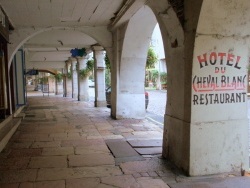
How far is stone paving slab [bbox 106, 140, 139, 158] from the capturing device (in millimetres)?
4387

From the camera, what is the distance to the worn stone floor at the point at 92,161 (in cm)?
325

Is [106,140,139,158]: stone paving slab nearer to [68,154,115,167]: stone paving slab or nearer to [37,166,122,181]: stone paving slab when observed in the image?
[68,154,115,167]: stone paving slab

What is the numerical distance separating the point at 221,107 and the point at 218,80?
346 mm

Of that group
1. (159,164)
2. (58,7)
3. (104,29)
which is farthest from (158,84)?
(159,164)

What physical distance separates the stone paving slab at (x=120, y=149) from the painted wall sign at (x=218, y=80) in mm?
1540

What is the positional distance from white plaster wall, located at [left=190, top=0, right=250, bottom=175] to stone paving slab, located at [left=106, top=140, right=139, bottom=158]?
127 centimetres

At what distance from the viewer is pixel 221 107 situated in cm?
351

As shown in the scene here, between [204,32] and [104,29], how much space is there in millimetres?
5397

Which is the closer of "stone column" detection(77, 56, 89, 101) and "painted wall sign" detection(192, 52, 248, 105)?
"painted wall sign" detection(192, 52, 248, 105)

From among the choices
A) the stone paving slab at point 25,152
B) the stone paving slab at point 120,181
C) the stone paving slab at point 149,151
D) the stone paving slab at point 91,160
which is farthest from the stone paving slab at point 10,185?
the stone paving slab at point 149,151

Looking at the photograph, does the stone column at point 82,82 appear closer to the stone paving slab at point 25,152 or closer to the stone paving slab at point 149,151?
the stone paving slab at point 25,152

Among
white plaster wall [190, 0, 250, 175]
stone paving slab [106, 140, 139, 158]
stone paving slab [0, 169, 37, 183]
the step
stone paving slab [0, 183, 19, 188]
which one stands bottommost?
stone paving slab [0, 183, 19, 188]

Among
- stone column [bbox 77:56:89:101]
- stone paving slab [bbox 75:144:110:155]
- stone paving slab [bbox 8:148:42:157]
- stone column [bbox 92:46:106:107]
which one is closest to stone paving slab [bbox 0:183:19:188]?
stone paving slab [bbox 8:148:42:157]

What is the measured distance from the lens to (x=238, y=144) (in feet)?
11.7
